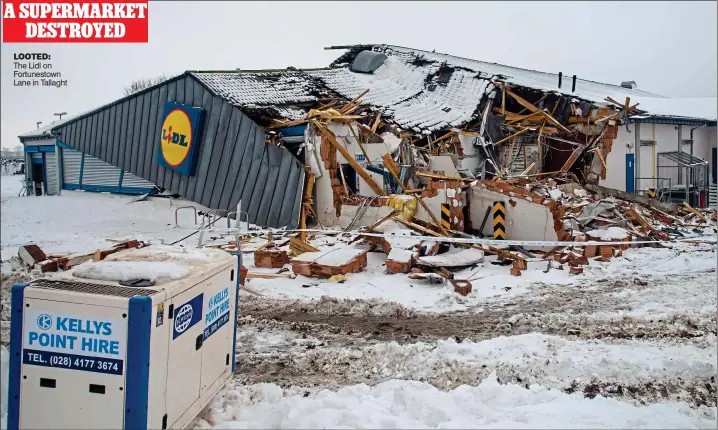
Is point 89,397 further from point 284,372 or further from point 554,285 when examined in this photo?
point 554,285

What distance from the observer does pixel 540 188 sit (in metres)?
16.9

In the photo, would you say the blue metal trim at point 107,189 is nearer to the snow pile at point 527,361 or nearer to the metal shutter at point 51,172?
the metal shutter at point 51,172

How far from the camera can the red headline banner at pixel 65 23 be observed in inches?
360

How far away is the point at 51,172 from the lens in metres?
29.0

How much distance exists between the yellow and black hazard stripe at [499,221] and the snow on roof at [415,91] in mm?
7448

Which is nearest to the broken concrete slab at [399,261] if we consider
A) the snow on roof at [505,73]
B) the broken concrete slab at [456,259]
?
the broken concrete slab at [456,259]

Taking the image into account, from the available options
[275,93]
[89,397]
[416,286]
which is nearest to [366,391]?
[89,397]

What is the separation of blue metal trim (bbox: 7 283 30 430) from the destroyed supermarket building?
9.79 metres

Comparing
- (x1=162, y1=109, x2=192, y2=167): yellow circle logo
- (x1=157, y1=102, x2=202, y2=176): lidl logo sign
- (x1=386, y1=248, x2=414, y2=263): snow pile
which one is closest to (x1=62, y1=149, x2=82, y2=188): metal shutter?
(x1=157, y1=102, x2=202, y2=176): lidl logo sign

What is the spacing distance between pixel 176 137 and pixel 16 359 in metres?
15.6

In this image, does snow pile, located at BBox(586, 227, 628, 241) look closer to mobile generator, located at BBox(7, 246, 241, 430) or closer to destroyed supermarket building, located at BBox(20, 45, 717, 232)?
destroyed supermarket building, located at BBox(20, 45, 717, 232)

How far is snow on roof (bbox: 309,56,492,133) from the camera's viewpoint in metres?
21.1

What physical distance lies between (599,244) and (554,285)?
7.11ft

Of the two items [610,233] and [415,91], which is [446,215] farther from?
[415,91]
